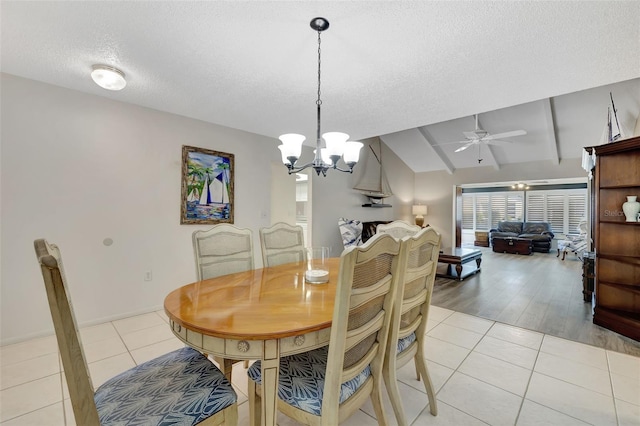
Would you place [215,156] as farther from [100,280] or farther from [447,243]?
[447,243]

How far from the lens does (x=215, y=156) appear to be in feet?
11.4

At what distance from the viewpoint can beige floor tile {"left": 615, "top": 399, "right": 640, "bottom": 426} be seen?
147 cm

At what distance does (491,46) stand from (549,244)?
8.60 metres

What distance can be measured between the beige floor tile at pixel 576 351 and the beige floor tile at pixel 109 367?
337 centimetres

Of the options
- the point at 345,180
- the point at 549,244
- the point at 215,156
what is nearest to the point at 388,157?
the point at 345,180

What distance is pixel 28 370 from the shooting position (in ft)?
6.27

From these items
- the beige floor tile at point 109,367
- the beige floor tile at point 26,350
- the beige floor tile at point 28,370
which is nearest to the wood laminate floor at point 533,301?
the beige floor tile at point 109,367

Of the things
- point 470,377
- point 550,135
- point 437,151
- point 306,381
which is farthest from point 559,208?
point 306,381

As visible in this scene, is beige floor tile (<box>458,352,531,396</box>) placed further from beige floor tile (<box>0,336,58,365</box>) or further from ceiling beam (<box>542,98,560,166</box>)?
ceiling beam (<box>542,98,560,166</box>)

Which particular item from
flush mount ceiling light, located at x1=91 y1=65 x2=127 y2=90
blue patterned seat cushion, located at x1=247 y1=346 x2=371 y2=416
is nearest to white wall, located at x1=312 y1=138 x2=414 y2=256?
flush mount ceiling light, located at x1=91 y1=65 x2=127 y2=90

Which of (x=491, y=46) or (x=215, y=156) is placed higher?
(x=491, y=46)

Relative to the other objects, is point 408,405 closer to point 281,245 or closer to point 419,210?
point 281,245

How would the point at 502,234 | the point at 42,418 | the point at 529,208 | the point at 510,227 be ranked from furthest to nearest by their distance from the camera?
the point at 529,208
the point at 510,227
the point at 502,234
the point at 42,418

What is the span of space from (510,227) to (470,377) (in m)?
8.65
